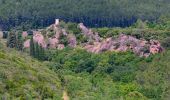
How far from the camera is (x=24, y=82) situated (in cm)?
6278

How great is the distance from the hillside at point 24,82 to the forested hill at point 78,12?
213 ft

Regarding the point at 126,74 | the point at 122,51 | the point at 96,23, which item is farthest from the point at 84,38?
the point at 96,23

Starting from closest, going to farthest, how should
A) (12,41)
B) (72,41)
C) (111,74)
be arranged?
(111,74) < (12,41) < (72,41)

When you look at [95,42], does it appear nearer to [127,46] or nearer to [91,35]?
[91,35]

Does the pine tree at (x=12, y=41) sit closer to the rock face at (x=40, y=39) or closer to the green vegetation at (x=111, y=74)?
the green vegetation at (x=111, y=74)

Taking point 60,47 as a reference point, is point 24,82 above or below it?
above

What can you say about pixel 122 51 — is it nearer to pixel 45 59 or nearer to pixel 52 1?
→ pixel 45 59

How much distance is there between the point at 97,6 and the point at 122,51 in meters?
54.7

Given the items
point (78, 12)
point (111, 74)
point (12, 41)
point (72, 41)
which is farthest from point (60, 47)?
point (78, 12)

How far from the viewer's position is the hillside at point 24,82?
2318 inches

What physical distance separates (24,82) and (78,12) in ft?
280

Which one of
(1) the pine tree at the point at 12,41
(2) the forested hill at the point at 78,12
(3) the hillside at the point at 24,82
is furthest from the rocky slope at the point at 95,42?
(3) the hillside at the point at 24,82

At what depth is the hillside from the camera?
58875 millimetres

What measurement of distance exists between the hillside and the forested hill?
213ft
